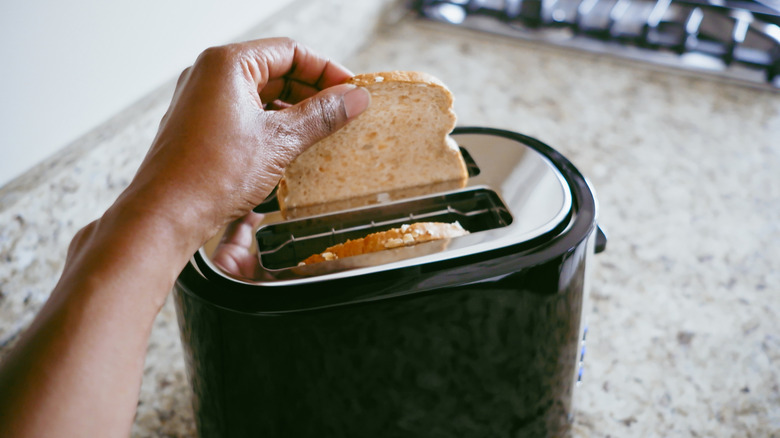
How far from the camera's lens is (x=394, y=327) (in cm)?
47

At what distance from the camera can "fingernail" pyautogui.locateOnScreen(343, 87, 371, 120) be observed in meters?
0.52

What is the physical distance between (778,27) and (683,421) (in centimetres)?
93

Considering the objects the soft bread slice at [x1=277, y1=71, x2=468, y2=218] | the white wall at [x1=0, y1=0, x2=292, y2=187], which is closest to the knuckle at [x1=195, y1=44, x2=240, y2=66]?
the soft bread slice at [x1=277, y1=71, x2=468, y2=218]

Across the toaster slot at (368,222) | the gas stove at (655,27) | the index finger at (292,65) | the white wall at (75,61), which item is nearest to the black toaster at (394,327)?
the toaster slot at (368,222)

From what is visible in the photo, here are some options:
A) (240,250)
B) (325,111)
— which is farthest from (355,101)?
(240,250)

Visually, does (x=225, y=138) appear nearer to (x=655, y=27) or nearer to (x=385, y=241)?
(x=385, y=241)

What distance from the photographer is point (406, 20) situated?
1459 mm

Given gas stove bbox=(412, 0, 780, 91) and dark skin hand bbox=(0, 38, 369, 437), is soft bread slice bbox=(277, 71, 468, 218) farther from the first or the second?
gas stove bbox=(412, 0, 780, 91)

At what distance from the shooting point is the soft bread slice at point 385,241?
1.66 ft

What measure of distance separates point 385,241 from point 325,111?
120 mm

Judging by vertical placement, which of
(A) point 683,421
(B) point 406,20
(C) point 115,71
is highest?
(C) point 115,71

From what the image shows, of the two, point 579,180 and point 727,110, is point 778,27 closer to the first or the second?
point 727,110

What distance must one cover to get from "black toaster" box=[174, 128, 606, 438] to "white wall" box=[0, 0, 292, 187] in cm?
33

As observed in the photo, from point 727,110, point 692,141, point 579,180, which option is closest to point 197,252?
point 579,180
